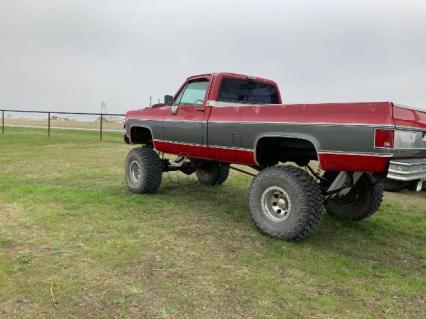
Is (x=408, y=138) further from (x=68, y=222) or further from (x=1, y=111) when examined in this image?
(x=1, y=111)

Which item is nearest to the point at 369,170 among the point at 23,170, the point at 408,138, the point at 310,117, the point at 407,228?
the point at 408,138

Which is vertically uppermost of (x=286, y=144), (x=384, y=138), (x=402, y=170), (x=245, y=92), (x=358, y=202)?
(x=245, y=92)

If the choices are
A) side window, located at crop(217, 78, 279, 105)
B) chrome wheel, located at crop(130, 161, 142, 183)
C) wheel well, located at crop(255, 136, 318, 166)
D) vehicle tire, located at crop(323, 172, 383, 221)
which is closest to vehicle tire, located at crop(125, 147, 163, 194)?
chrome wheel, located at crop(130, 161, 142, 183)

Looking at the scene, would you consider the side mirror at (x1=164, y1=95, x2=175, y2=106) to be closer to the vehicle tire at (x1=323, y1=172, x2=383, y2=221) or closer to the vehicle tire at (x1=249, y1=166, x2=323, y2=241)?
the vehicle tire at (x1=249, y1=166, x2=323, y2=241)

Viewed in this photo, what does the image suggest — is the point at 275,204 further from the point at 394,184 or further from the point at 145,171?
the point at 145,171

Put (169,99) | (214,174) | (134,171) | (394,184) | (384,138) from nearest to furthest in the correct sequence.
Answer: (384,138), (394,184), (169,99), (134,171), (214,174)

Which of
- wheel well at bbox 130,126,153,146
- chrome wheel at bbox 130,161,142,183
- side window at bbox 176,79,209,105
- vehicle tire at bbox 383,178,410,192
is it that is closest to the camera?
vehicle tire at bbox 383,178,410,192

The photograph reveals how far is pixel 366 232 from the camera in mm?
5379

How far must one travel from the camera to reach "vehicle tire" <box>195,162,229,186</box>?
7922 millimetres

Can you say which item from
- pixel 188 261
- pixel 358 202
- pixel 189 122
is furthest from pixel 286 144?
pixel 188 261

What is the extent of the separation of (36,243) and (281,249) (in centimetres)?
257

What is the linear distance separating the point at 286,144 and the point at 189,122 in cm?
164

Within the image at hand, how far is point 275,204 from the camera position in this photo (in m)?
4.89

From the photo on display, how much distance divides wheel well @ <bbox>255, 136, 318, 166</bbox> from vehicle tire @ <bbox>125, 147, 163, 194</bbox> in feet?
7.64
